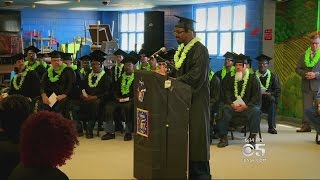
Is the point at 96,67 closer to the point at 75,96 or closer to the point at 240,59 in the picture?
the point at 75,96

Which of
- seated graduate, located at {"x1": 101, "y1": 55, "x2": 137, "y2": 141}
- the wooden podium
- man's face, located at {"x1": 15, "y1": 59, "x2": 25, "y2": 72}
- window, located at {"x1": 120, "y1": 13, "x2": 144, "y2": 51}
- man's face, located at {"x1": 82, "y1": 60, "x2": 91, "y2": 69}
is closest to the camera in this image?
the wooden podium

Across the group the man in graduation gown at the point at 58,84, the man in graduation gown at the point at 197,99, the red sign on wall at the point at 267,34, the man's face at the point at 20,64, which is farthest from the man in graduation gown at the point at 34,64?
the red sign on wall at the point at 267,34

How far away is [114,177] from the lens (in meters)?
5.90

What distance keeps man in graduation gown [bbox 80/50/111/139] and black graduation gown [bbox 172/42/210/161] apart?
150 inches

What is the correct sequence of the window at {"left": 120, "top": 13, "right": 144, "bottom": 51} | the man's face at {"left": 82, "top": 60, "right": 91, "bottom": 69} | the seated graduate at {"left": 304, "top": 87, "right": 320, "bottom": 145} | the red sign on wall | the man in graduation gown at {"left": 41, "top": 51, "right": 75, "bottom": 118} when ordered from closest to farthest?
the seated graduate at {"left": 304, "top": 87, "right": 320, "bottom": 145}
the man in graduation gown at {"left": 41, "top": 51, "right": 75, "bottom": 118}
the man's face at {"left": 82, "top": 60, "right": 91, "bottom": 69}
the red sign on wall
the window at {"left": 120, "top": 13, "right": 144, "bottom": 51}

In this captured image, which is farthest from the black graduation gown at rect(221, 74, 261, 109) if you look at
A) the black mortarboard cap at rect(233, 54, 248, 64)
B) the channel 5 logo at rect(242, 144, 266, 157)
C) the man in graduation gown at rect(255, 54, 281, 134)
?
the man in graduation gown at rect(255, 54, 281, 134)

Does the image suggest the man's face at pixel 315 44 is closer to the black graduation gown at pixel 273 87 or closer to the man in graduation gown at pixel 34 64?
the black graduation gown at pixel 273 87

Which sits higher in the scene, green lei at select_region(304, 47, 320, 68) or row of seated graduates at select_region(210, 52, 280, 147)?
green lei at select_region(304, 47, 320, 68)

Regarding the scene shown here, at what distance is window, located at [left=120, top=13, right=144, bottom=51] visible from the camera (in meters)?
19.3

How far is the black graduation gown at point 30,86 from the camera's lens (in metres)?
8.84

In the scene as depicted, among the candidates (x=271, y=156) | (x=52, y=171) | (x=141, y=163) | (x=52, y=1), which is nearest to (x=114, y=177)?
(x=141, y=163)

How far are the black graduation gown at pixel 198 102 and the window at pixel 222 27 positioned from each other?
8.55 meters

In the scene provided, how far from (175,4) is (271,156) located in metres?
9.92

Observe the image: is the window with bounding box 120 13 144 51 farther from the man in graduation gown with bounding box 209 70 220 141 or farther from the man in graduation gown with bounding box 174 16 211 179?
the man in graduation gown with bounding box 174 16 211 179
